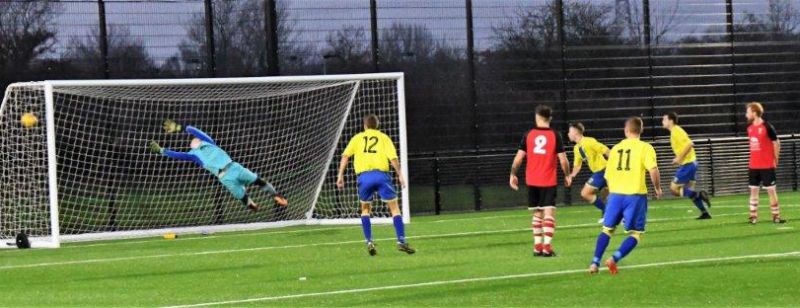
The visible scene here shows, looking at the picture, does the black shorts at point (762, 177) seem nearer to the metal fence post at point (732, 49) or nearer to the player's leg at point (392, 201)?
the player's leg at point (392, 201)

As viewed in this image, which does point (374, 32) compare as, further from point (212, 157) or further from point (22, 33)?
point (22, 33)

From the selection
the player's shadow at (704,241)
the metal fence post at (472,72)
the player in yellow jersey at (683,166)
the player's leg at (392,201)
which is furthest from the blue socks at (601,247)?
the metal fence post at (472,72)

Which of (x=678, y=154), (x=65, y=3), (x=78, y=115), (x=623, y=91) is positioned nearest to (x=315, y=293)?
(x=678, y=154)

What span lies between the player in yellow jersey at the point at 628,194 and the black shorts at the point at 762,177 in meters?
6.95

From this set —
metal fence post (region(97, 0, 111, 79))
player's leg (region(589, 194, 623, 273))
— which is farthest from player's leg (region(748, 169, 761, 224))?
metal fence post (region(97, 0, 111, 79))

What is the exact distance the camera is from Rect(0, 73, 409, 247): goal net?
A: 849 inches

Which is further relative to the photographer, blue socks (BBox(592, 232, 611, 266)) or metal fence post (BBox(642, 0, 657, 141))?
metal fence post (BBox(642, 0, 657, 141))

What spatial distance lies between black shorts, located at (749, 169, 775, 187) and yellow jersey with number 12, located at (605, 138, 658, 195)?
274 inches

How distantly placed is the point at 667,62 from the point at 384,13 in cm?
674

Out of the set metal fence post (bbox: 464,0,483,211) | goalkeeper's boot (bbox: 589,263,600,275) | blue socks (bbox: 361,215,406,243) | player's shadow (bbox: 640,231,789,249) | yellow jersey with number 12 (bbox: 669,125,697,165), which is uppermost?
metal fence post (bbox: 464,0,483,211)

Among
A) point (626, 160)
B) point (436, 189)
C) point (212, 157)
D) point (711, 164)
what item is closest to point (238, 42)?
point (436, 189)

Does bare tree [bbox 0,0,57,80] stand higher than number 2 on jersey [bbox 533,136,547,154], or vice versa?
bare tree [bbox 0,0,57,80]

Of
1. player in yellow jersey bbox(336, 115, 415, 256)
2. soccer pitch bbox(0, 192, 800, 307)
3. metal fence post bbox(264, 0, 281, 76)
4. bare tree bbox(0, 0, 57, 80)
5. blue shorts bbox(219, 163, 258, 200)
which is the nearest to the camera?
soccer pitch bbox(0, 192, 800, 307)

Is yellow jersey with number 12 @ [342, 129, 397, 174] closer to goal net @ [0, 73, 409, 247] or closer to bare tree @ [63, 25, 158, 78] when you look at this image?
goal net @ [0, 73, 409, 247]
